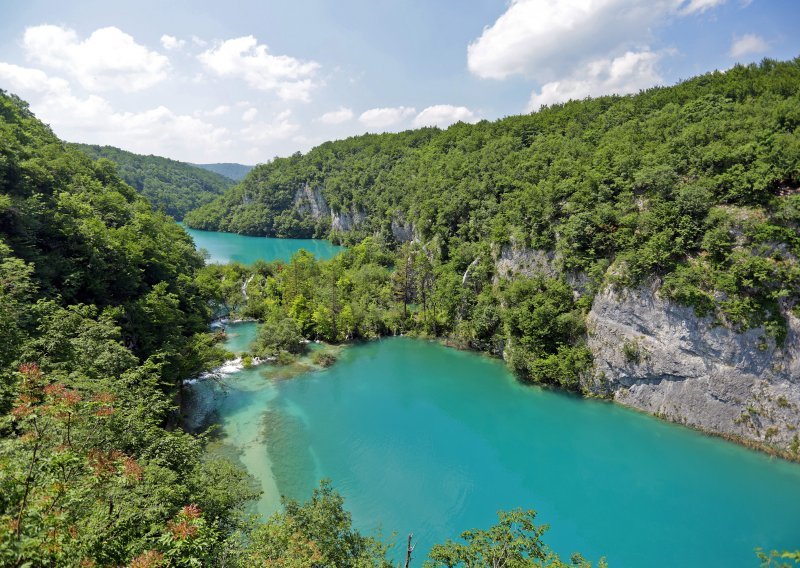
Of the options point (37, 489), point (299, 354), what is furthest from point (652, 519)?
point (299, 354)

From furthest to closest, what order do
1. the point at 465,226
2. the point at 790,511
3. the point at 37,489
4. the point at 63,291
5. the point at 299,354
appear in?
1. the point at 465,226
2. the point at 299,354
3. the point at 63,291
4. the point at 790,511
5. the point at 37,489

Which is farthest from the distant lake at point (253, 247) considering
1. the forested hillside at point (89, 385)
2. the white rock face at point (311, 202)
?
the forested hillside at point (89, 385)

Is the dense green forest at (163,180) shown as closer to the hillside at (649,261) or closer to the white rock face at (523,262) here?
the hillside at (649,261)

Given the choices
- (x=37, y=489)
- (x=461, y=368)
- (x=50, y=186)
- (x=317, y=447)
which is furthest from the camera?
(x=461, y=368)

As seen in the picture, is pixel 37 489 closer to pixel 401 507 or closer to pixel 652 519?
pixel 401 507

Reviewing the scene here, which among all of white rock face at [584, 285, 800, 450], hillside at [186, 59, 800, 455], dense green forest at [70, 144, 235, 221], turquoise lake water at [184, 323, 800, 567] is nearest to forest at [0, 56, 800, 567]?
hillside at [186, 59, 800, 455]

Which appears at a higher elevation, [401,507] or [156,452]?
[156,452]

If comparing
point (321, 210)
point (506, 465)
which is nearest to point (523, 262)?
point (506, 465)

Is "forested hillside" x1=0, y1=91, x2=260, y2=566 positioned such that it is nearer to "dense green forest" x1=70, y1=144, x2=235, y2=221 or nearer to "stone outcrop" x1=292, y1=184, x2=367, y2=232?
"stone outcrop" x1=292, y1=184, x2=367, y2=232

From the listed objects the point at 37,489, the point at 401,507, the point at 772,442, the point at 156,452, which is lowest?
the point at 401,507
